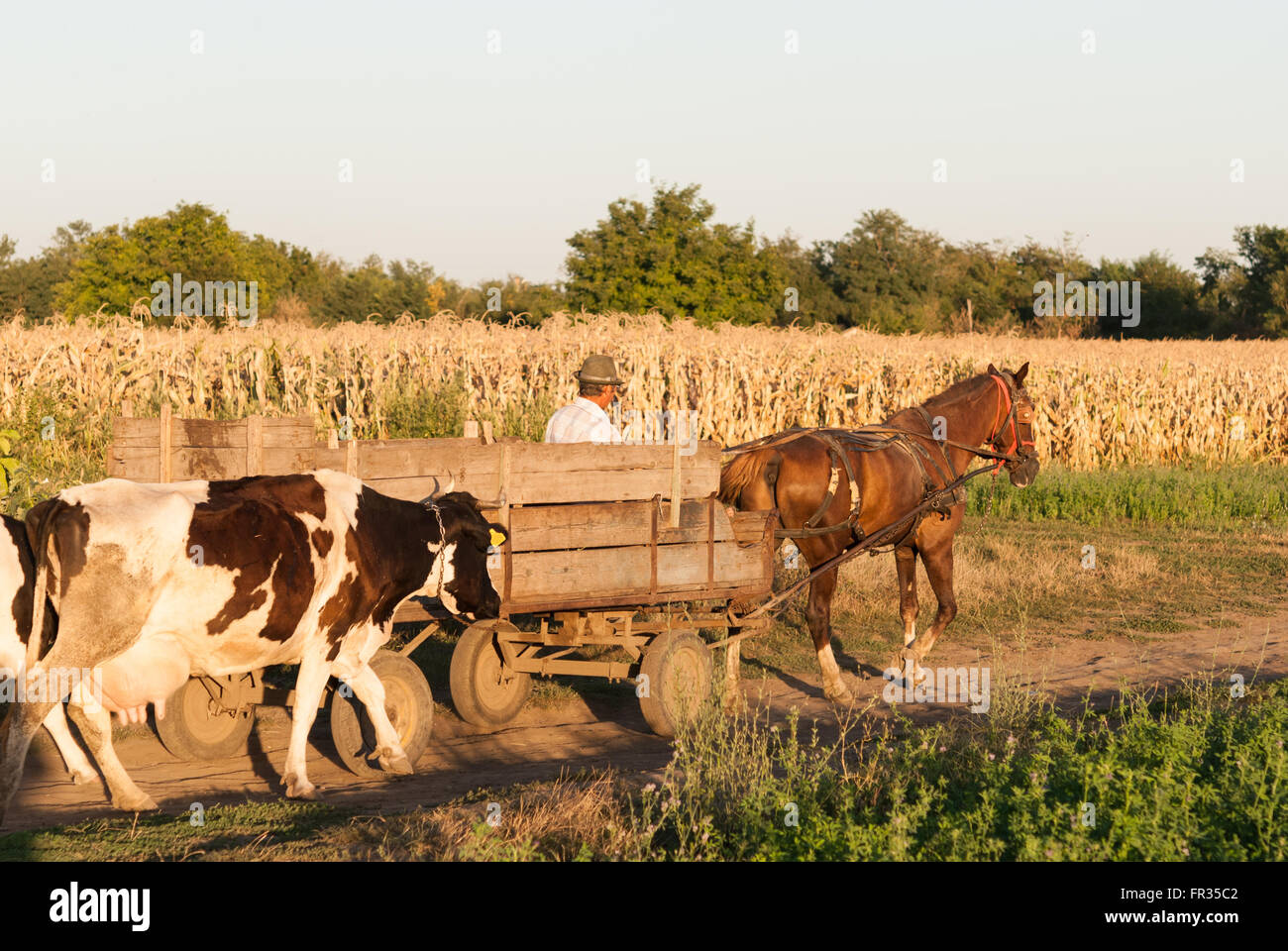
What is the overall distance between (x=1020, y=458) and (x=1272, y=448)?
1628 centimetres

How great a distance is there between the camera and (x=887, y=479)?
372 inches

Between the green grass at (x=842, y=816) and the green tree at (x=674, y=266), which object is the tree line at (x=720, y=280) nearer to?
the green tree at (x=674, y=266)

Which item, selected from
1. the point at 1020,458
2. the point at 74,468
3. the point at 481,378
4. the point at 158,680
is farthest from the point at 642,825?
the point at 481,378

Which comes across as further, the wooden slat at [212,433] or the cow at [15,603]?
the wooden slat at [212,433]

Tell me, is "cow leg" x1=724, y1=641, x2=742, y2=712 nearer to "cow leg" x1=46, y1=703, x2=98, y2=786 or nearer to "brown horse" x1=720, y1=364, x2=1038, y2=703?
"brown horse" x1=720, y1=364, x2=1038, y2=703

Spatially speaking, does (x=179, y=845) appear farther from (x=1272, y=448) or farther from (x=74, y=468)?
(x=1272, y=448)

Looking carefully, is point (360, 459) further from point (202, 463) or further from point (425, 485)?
point (202, 463)

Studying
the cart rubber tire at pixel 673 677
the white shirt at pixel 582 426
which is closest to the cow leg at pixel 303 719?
the cart rubber tire at pixel 673 677

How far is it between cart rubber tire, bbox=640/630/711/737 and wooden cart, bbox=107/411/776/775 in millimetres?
10

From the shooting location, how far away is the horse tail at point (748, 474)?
8859mm

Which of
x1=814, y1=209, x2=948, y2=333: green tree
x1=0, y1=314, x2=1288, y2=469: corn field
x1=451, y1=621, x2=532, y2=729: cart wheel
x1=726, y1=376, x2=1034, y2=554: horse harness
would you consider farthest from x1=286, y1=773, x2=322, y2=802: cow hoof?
x1=814, y1=209, x2=948, y2=333: green tree

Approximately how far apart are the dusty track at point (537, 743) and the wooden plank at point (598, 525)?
1238mm

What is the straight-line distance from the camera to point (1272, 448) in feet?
81.0

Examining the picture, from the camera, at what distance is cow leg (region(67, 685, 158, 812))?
606cm
